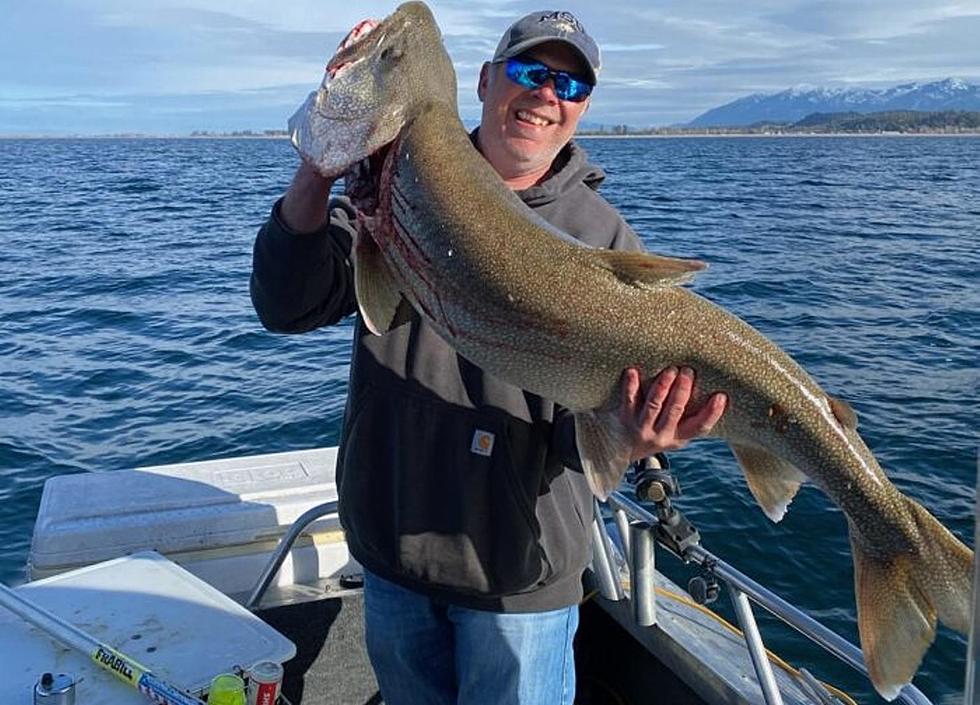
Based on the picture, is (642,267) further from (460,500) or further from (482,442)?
(460,500)

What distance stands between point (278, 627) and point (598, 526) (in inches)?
66.1

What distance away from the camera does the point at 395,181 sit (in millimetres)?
2750

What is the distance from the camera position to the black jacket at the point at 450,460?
10.2 ft

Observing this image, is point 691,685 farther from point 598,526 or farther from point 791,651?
point 791,651

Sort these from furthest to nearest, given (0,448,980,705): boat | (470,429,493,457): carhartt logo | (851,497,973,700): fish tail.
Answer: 1. (0,448,980,705): boat
2. (470,429,493,457): carhartt logo
3. (851,497,973,700): fish tail

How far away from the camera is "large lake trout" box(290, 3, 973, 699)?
8.77 feet

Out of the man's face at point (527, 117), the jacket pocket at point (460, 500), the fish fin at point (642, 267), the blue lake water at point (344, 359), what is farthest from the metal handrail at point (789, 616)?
the blue lake water at point (344, 359)

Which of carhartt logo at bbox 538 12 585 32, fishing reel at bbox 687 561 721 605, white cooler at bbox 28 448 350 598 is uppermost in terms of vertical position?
carhartt logo at bbox 538 12 585 32

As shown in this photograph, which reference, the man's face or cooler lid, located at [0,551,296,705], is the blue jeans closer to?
cooler lid, located at [0,551,296,705]

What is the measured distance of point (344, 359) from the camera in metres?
15.2

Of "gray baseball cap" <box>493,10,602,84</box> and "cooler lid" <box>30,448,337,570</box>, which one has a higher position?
"gray baseball cap" <box>493,10,602,84</box>

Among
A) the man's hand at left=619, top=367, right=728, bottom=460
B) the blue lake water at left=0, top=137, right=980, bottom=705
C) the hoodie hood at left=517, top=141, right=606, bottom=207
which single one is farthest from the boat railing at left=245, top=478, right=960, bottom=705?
the blue lake water at left=0, top=137, right=980, bottom=705

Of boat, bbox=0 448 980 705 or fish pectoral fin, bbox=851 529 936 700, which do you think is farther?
boat, bbox=0 448 980 705

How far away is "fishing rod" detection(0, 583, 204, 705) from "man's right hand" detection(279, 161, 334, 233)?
5.53 ft
